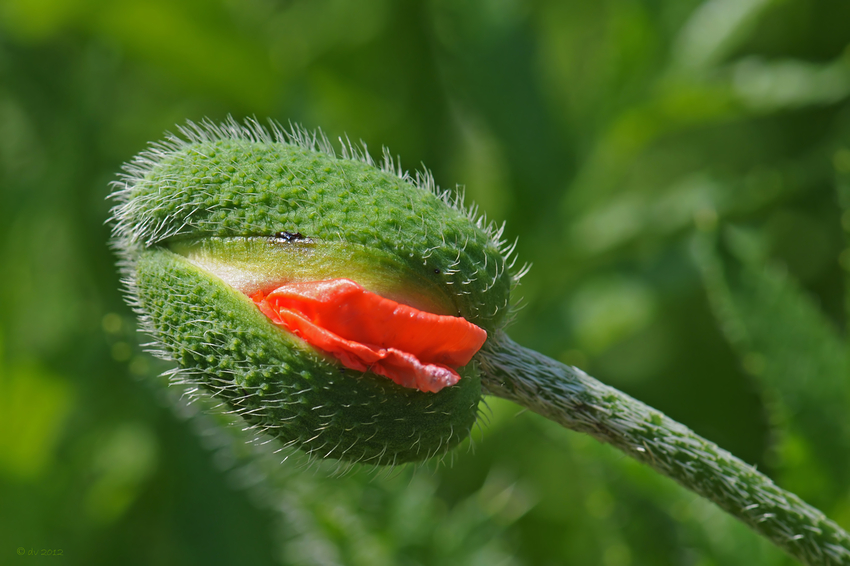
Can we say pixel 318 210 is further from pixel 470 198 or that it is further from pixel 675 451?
pixel 470 198

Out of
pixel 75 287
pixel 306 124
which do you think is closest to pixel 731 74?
pixel 306 124

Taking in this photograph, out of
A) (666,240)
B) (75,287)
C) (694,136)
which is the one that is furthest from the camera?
(694,136)

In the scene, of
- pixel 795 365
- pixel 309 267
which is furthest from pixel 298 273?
pixel 795 365

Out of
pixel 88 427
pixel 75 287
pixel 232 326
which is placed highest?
pixel 232 326

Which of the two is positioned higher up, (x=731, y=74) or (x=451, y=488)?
(x=731, y=74)

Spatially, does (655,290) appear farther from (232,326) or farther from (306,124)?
(232,326)

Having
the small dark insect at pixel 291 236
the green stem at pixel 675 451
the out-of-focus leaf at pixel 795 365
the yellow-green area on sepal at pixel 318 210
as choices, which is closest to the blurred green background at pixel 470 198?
the out-of-focus leaf at pixel 795 365

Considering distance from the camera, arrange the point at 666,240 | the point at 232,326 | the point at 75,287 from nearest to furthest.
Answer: the point at 232,326 < the point at 666,240 < the point at 75,287
